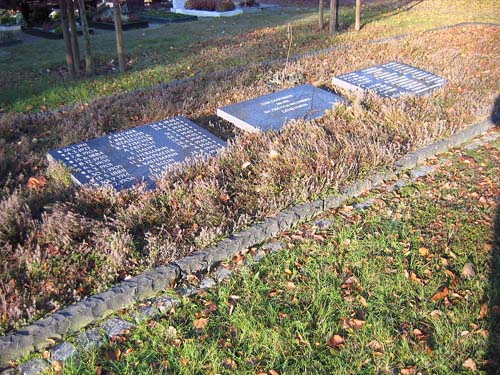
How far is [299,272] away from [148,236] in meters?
1.29

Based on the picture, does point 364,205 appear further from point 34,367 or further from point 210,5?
point 210,5

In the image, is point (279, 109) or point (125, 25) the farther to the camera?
point (125, 25)

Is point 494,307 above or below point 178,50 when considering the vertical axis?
below

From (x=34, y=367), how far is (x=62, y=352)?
6.9 inches

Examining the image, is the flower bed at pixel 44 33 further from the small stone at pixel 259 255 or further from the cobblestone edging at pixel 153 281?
the small stone at pixel 259 255

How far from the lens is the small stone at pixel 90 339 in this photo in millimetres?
3164

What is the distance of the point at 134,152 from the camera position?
5457 millimetres

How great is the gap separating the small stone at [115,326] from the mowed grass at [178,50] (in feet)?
16.8

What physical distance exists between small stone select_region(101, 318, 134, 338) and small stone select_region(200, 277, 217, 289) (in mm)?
636

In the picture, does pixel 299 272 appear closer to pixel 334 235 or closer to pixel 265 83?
pixel 334 235

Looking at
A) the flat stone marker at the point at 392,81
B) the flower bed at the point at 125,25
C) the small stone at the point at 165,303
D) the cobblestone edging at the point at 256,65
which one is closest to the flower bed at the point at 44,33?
the flower bed at the point at 125,25

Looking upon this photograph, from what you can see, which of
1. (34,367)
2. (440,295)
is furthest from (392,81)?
(34,367)

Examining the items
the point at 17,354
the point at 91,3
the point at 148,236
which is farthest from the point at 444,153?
the point at 91,3

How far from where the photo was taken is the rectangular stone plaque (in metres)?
5.02
